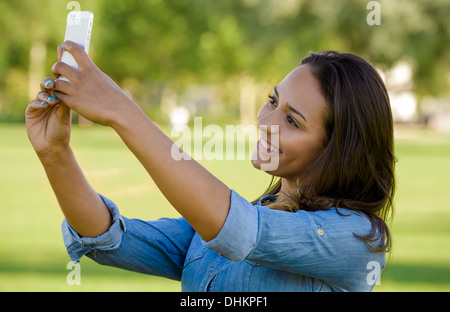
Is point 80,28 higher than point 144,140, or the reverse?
point 80,28

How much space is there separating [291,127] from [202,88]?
6354cm

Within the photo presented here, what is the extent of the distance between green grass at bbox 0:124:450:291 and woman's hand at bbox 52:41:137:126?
166 inches

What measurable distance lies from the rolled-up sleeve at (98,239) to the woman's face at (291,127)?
19.2 inches

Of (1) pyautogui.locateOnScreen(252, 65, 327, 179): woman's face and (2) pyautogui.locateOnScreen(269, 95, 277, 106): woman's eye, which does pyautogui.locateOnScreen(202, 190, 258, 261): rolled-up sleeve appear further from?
(2) pyautogui.locateOnScreen(269, 95, 277, 106): woman's eye

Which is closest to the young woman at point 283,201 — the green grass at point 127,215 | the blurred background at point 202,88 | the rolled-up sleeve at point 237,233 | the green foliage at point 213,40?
the rolled-up sleeve at point 237,233

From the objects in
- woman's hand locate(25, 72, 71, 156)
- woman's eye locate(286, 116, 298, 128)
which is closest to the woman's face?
woman's eye locate(286, 116, 298, 128)

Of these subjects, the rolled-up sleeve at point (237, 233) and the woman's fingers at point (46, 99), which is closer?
A: the rolled-up sleeve at point (237, 233)

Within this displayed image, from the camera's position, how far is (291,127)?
2016mm

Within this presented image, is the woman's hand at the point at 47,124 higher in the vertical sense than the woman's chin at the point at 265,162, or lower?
higher

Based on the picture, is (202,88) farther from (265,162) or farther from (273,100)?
(265,162)

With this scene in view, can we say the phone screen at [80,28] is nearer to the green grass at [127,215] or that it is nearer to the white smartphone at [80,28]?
the white smartphone at [80,28]

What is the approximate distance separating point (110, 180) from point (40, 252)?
6214mm

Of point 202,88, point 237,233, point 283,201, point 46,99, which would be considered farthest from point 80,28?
point 202,88

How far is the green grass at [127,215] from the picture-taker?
5.79 m
